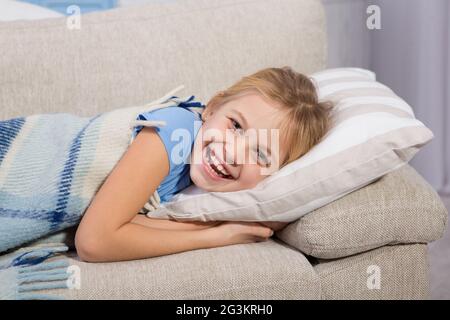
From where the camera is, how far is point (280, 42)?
1.80 m

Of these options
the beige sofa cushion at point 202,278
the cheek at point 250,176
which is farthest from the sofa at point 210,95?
the cheek at point 250,176

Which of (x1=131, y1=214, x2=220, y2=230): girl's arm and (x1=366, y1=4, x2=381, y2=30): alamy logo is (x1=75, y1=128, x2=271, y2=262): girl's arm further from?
(x1=366, y1=4, x2=381, y2=30): alamy logo

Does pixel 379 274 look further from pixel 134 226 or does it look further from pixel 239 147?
pixel 134 226

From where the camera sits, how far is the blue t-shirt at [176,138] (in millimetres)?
1325

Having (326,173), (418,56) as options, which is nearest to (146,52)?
(326,173)

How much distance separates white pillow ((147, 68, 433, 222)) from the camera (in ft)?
4.12

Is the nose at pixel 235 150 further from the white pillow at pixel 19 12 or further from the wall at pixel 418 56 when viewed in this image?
the wall at pixel 418 56

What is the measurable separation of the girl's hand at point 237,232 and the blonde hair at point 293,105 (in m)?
0.14

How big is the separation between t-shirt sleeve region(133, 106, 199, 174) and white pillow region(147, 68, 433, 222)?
0.09 metres

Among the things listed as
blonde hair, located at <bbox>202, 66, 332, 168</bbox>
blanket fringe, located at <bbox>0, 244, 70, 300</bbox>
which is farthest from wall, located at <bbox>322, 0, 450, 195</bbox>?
blanket fringe, located at <bbox>0, 244, 70, 300</bbox>

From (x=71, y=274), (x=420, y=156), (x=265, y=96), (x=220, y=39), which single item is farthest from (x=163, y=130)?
(x=420, y=156)

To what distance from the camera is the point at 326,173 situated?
4.11 feet

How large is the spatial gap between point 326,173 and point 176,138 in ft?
1.01
